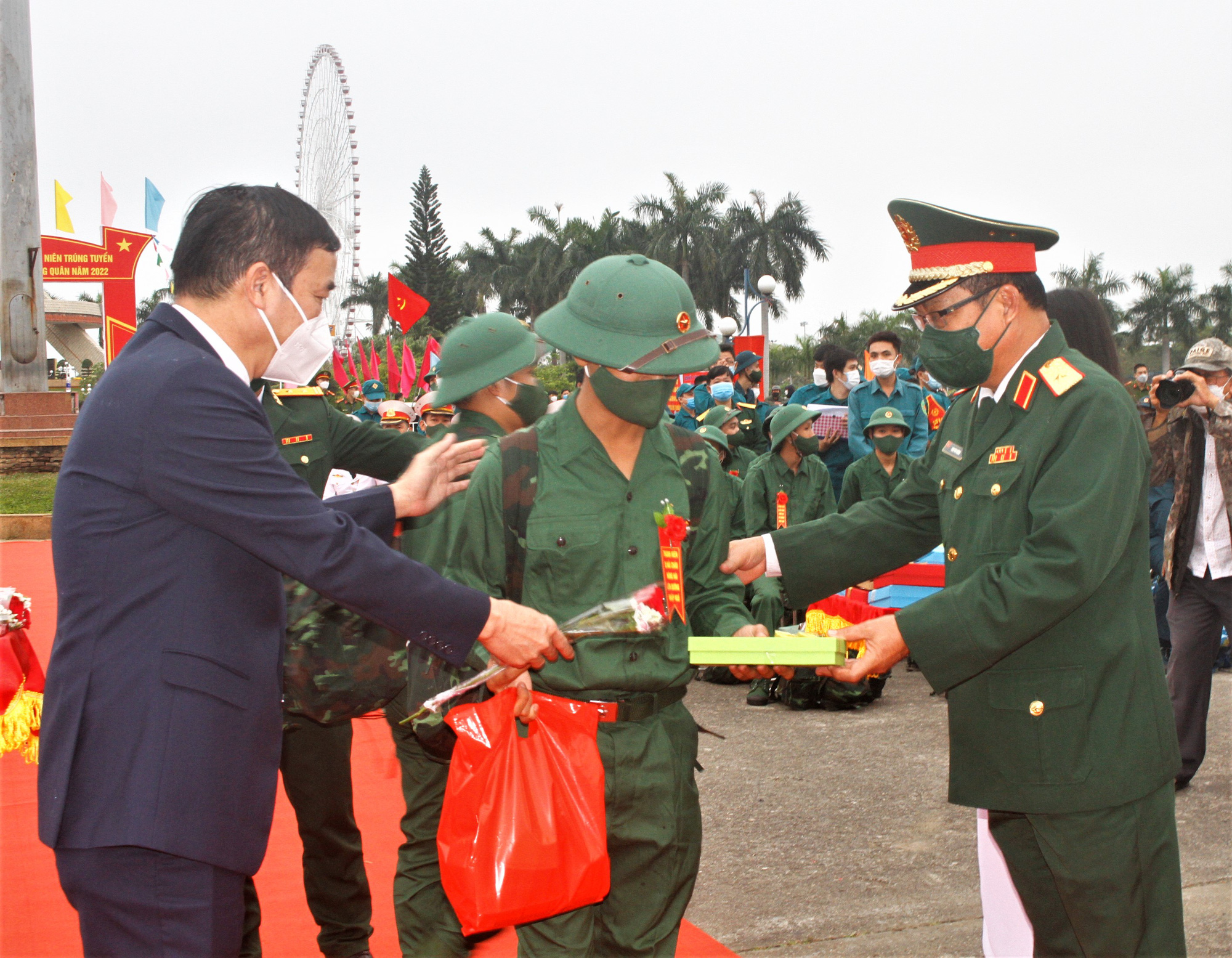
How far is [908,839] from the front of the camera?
185 inches

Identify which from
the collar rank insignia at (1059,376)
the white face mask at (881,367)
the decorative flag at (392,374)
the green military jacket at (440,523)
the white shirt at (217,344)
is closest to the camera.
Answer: the white shirt at (217,344)

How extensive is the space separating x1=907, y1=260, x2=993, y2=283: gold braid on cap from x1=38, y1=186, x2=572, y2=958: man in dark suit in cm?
163

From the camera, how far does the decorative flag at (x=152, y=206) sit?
84.7 ft

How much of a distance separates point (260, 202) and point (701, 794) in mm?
4011

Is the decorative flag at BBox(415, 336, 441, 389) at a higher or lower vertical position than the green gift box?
higher

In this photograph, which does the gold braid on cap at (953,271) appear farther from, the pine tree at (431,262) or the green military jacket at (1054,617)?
the pine tree at (431,262)

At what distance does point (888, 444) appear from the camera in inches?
304

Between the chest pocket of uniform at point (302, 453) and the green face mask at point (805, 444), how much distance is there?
14.6 ft

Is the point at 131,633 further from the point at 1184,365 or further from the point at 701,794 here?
the point at 1184,365

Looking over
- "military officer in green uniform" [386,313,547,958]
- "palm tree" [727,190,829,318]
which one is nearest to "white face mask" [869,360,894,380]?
"military officer in green uniform" [386,313,547,958]

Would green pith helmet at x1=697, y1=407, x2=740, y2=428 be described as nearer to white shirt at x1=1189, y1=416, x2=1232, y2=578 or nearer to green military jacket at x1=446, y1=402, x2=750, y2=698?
white shirt at x1=1189, y1=416, x2=1232, y2=578

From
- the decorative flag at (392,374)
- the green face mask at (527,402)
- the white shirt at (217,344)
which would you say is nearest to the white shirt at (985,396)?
the green face mask at (527,402)

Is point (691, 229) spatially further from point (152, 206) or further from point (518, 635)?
point (518, 635)

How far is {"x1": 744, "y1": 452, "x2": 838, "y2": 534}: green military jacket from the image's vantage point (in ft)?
25.8
